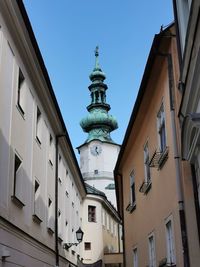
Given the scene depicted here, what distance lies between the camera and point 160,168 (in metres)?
12.8

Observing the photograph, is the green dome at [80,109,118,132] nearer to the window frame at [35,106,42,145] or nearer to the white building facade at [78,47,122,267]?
the white building facade at [78,47,122,267]

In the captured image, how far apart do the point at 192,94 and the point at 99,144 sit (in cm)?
5706

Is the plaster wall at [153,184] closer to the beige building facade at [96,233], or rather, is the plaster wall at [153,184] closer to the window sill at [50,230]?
the window sill at [50,230]

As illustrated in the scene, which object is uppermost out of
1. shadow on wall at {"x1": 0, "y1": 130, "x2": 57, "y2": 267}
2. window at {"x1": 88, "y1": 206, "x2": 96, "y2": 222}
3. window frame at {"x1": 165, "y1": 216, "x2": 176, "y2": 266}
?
window at {"x1": 88, "y1": 206, "x2": 96, "y2": 222}

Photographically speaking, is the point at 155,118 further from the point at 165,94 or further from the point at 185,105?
the point at 185,105

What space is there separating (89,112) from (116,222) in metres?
22.8

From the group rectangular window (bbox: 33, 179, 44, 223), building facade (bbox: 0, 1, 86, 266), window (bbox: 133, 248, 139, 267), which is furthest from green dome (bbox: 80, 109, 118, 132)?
rectangular window (bbox: 33, 179, 44, 223)

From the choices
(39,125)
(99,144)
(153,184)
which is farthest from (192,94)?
(99,144)

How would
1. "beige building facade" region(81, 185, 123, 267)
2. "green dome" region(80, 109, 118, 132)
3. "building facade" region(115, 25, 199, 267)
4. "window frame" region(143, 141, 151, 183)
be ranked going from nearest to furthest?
"building facade" region(115, 25, 199, 267) < "window frame" region(143, 141, 151, 183) < "beige building facade" region(81, 185, 123, 267) < "green dome" region(80, 109, 118, 132)

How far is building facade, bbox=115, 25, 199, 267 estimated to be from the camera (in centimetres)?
1052

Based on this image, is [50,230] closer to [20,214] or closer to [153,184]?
[20,214]

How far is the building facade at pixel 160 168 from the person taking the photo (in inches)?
414

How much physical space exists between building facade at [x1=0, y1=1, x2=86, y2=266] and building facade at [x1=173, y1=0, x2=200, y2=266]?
189 inches

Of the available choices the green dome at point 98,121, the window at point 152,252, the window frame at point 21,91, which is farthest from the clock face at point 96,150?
the window at point 152,252
